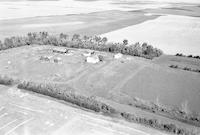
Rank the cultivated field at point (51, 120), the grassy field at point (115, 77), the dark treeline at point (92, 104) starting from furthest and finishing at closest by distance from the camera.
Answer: the grassy field at point (115, 77) < the dark treeline at point (92, 104) < the cultivated field at point (51, 120)

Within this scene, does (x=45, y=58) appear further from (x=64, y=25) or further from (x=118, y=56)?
(x=64, y=25)

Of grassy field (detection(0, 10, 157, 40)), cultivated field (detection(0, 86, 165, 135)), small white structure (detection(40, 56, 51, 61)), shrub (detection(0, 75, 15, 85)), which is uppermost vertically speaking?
grassy field (detection(0, 10, 157, 40))

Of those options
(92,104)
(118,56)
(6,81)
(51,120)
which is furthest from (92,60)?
(51,120)

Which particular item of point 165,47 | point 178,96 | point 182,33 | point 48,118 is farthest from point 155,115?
point 182,33

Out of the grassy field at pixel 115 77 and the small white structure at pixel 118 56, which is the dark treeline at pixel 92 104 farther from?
the small white structure at pixel 118 56

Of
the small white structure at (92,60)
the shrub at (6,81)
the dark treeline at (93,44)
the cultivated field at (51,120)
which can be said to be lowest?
the cultivated field at (51,120)

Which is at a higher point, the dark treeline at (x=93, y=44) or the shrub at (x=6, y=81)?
the dark treeline at (x=93, y=44)

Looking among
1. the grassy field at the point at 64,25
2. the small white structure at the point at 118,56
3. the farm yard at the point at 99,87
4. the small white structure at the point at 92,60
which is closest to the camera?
the farm yard at the point at 99,87

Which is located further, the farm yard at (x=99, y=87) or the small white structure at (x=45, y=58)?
the small white structure at (x=45, y=58)

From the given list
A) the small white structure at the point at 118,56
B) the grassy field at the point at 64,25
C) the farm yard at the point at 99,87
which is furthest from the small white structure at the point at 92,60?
the grassy field at the point at 64,25

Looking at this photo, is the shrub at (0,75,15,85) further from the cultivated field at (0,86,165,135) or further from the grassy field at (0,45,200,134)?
the cultivated field at (0,86,165,135)

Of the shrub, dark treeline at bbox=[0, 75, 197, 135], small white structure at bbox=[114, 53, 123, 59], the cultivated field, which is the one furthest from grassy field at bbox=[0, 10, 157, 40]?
the cultivated field

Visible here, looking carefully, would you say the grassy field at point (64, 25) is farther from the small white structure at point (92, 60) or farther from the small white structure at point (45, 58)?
the small white structure at point (92, 60)
